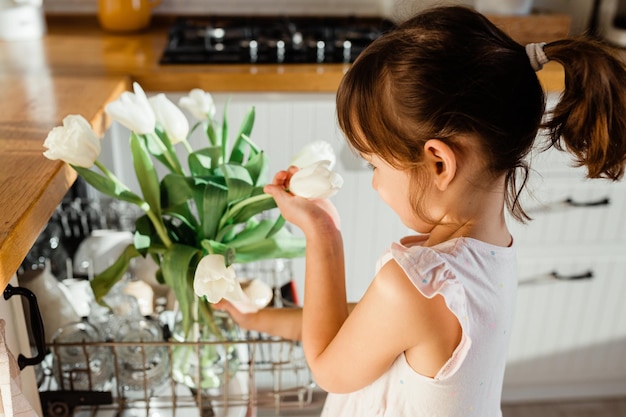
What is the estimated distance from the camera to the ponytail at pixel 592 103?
0.77m

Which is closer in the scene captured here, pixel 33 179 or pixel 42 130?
pixel 33 179

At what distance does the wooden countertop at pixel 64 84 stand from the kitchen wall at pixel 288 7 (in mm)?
45

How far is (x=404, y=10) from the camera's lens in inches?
40.3

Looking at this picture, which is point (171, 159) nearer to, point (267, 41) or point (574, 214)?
point (267, 41)

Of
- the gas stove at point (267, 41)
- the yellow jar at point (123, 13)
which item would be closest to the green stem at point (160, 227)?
the gas stove at point (267, 41)

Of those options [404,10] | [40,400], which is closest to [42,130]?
[40,400]

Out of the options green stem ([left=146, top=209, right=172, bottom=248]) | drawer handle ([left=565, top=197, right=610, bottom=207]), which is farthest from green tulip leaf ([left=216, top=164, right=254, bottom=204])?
drawer handle ([left=565, top=197, right=610, bottom=207])

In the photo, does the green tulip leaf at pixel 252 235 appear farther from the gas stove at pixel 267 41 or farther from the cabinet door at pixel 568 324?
the cabinet door at pixel 568 324

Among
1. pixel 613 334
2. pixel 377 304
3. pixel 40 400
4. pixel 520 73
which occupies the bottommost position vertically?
pixel 613 334

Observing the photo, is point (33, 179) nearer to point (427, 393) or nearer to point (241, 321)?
point (241, 321)

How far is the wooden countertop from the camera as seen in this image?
807 mm

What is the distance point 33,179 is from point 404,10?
58cm

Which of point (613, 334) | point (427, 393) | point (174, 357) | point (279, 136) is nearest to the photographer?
point (427, 393)

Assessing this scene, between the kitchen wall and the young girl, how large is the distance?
125cm
